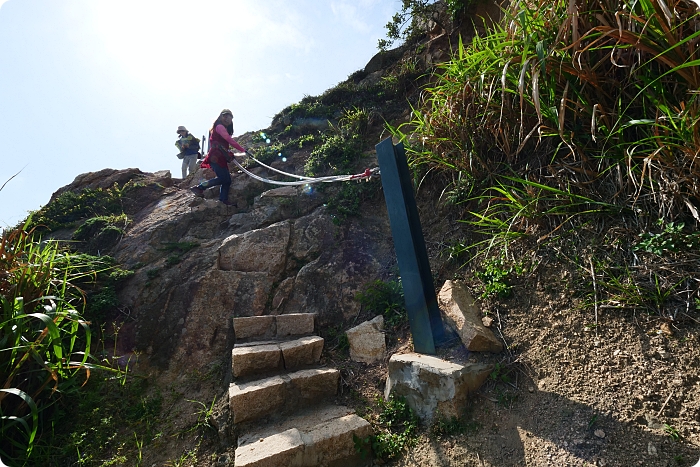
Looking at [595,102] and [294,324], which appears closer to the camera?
[595,102]

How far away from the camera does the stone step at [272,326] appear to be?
328 cm

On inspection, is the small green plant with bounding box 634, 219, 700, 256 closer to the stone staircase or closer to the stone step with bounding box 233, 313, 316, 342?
the stone staircase

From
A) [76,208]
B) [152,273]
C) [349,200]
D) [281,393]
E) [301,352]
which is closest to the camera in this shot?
[281,393]

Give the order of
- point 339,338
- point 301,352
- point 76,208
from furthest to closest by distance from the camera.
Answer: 1. point 76,208
2. point 339,338
3. point 301,352

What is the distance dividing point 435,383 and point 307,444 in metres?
0.96

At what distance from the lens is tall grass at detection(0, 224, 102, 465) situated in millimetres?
2084

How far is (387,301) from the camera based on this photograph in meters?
3.21

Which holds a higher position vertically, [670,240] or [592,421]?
[670,240]

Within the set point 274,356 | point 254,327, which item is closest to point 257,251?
point 254,327

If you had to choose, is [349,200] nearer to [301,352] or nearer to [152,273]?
[301,352]

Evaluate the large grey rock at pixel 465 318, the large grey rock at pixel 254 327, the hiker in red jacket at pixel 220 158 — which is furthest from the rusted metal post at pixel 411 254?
the hiker in red jacket at pixel 220 158

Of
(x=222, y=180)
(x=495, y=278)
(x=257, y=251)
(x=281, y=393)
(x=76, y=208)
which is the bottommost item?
(x=281, y=393)

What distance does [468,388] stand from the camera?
6.81 ft

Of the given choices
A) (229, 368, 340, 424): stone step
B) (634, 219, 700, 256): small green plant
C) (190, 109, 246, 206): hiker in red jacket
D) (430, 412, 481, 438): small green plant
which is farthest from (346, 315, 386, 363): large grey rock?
(190, 109, 246, 206): hiker in red jacket
